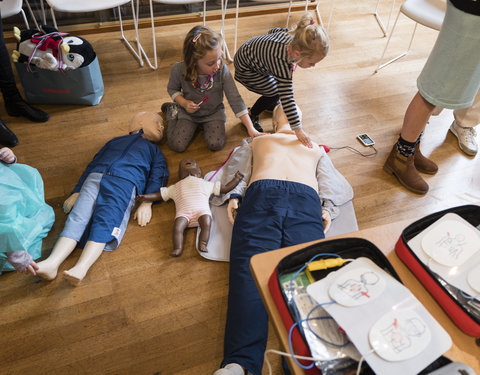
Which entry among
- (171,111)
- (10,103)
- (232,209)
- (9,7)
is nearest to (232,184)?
(232,209)

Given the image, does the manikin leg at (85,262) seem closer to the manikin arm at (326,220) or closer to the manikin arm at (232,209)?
the manikin arm at (232,209)

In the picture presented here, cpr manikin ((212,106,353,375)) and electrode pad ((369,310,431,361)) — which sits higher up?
electrode pad ((369,310,431,361))

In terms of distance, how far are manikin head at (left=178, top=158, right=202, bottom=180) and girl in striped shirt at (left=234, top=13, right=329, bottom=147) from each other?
0.49 m

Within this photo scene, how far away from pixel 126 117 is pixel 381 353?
6.64 ft

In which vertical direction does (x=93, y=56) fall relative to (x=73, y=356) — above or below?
above

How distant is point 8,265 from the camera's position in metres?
1.67

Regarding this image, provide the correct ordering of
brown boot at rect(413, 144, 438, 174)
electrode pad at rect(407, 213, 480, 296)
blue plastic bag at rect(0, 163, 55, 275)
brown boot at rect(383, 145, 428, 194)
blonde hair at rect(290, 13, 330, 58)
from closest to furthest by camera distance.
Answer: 1. electrode pad at rect(407, 213, 480, 296)
2. blue plastic bag at rect(0, 163, 55, 275)
3. blonde hair at rect(290, 13, 330, 58)
4. brown boot at rect(383, 145, 428, 194)
5. brown boot at rect(413, 144, 438, 174)

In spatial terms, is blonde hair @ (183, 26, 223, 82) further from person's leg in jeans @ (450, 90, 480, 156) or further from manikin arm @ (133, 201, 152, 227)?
person's leg in jeans @ (450, 90, 480, 156)

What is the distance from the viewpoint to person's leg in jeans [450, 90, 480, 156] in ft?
7.53

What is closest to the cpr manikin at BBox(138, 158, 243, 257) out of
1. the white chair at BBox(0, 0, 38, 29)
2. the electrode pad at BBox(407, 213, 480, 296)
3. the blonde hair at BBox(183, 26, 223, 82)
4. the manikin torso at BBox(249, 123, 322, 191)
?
the manikin torso at BBox(249, 123, 322, 191)

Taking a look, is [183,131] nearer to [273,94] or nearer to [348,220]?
[273,94]

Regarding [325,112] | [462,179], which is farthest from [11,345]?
[462,179]

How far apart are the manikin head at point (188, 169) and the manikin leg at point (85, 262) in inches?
19.2

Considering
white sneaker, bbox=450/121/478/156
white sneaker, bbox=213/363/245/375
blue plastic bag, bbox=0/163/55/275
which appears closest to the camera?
white sneaker, bbox=213/363/245/375
